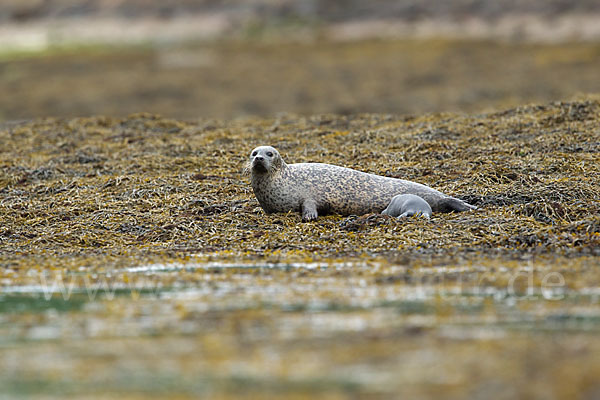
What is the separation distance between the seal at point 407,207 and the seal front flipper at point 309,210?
599 mm

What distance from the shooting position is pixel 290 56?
24.7 meters

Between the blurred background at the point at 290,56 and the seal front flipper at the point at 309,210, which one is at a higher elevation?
the blurred background at the point at 290,56

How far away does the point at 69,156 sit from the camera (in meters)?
12.2

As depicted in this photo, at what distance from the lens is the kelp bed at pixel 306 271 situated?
11.9 ft

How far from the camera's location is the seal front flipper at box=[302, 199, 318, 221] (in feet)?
27.2

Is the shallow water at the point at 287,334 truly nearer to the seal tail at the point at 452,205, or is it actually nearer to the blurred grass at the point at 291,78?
the seal tail at the point at 452,205

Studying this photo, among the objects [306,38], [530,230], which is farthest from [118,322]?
[306,38]

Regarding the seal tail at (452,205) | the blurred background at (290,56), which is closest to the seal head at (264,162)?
the seal tail at (452,205)

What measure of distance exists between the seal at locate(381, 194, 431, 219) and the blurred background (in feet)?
21.8

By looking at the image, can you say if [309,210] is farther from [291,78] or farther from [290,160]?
[291,78]

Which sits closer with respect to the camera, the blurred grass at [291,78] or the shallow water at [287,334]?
the shallow water at [287,334]

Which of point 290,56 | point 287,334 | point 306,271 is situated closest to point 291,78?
point 290,56

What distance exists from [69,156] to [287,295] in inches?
299

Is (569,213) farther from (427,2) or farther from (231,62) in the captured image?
(427,2)
